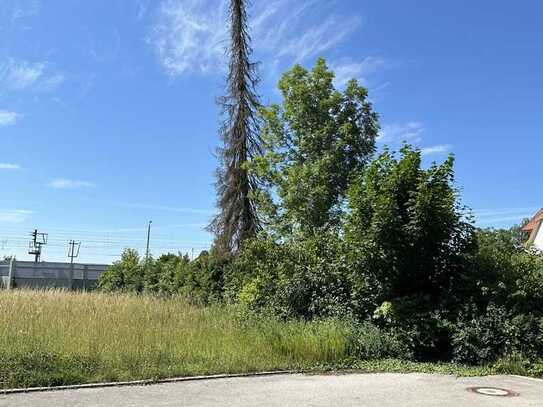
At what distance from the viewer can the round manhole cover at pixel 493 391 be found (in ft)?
29.2

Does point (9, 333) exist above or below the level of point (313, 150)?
below

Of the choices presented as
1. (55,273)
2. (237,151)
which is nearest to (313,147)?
(237,151)

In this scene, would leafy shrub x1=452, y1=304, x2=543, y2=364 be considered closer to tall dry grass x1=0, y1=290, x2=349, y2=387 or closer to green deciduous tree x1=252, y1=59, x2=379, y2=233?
tall dry grass x1=0, y1=290, x2=349, y2=387

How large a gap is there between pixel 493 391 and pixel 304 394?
3285 millimetres

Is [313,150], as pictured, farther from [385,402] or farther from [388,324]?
[385,402]

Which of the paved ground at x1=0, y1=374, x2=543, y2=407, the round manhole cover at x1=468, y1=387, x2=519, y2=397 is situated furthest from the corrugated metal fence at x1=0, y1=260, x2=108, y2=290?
the round manhole cover at x1=468, y1=387, x2=519, y2=397

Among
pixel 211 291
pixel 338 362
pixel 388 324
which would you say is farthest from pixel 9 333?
pixel 211 291

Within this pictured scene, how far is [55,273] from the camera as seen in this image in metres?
33.2

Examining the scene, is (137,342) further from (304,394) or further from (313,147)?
(313,147)

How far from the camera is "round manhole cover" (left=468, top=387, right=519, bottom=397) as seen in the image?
350 inches

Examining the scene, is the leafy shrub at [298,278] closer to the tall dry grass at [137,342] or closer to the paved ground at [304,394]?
the tall dry grass at [137,342]

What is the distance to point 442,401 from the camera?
8.22 metres

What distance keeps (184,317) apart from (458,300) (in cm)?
671

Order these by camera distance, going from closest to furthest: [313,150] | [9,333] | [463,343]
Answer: [9,333] → [463,343] → [313,150]
